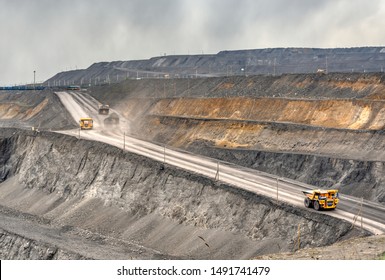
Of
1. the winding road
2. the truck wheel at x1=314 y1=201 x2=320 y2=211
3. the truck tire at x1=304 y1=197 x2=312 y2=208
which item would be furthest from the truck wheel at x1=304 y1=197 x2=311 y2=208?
the truck wheel at x1=314 y1=201 x2=320 y2=211

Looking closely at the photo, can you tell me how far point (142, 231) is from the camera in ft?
195

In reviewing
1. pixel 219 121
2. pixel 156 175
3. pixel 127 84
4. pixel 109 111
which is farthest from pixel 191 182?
pixel 127 84

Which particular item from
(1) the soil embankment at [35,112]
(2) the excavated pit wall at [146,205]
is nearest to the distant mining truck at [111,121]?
(1) the soil embankment at [35,112]

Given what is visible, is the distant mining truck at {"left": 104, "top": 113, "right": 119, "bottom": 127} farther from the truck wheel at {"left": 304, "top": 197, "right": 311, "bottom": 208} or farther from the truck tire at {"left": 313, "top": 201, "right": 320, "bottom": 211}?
the truck tire at {"left": 313, "top": 201, "right": 320, "bottom": 211}

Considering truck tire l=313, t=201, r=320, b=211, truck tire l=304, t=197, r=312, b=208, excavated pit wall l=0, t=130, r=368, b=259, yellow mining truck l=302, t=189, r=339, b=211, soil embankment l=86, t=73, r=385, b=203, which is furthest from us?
soil embankment l=86, t=73, r=385, b=203

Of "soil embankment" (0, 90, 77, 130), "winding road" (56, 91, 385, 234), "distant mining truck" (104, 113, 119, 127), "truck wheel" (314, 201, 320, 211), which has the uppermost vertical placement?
"soil embankment" (0, 90, 77, 130)

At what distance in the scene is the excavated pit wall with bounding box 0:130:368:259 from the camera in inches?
1937

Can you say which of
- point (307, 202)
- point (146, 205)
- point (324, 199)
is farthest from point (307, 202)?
point (146, 205)

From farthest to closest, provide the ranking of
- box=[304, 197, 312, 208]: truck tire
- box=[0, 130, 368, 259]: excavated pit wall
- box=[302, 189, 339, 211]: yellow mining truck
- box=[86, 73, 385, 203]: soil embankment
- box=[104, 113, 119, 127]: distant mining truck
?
box=[104, 113, 119, 127]: distant mining truck
box=[86, 73, 385, 203]: soil embankment
box=[304, 197, 312, 208]: truck tire
box=[302, 189, 339, 211]: yellow mining truck
box=[0, 130, 368, 259]: excavated pit wall

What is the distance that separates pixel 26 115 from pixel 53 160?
5870cm

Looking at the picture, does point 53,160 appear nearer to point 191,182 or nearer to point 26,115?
point 191,182

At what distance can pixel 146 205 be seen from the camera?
210 feet

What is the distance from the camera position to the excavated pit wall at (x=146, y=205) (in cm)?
4919

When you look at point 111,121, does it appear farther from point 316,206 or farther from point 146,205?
point 316,206
